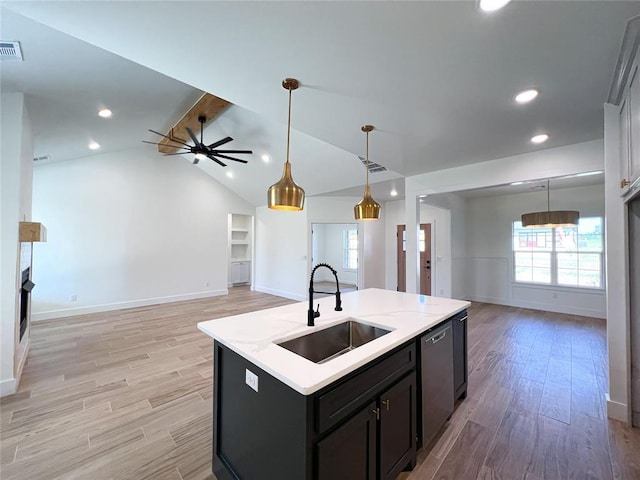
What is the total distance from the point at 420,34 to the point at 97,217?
6440mm

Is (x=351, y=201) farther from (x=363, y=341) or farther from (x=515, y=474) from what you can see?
(x=515, y=474)

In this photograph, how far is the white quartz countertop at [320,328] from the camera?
112cm

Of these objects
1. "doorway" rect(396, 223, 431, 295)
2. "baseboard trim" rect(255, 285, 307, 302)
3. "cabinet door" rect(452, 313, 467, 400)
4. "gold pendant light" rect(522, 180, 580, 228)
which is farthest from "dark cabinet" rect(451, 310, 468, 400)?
"baseboard trim" rect(255, 285, 307, 302)

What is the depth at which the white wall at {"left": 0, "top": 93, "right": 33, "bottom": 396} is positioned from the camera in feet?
8.02

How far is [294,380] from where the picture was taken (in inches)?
41.0

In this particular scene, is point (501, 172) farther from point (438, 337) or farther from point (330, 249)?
point (330, 249)

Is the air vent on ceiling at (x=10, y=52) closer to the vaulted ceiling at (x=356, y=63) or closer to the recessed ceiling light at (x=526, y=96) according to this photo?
the vaulted ceiling at (x=356, y=63)

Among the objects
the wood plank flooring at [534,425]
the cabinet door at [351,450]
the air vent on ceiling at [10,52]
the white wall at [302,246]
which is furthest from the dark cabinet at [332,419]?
the white wall at [302,246]

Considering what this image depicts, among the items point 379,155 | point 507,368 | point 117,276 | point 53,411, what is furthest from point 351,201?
point 53,411

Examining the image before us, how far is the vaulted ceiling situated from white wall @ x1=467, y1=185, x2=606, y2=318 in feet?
11.5

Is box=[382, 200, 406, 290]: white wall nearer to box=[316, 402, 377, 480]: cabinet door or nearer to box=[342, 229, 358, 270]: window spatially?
box=[342, 229, 358, 270]: window

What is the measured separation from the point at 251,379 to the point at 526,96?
8.74ft

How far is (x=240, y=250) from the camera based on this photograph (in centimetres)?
923

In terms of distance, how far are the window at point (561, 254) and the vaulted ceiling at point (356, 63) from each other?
3.70 meters
